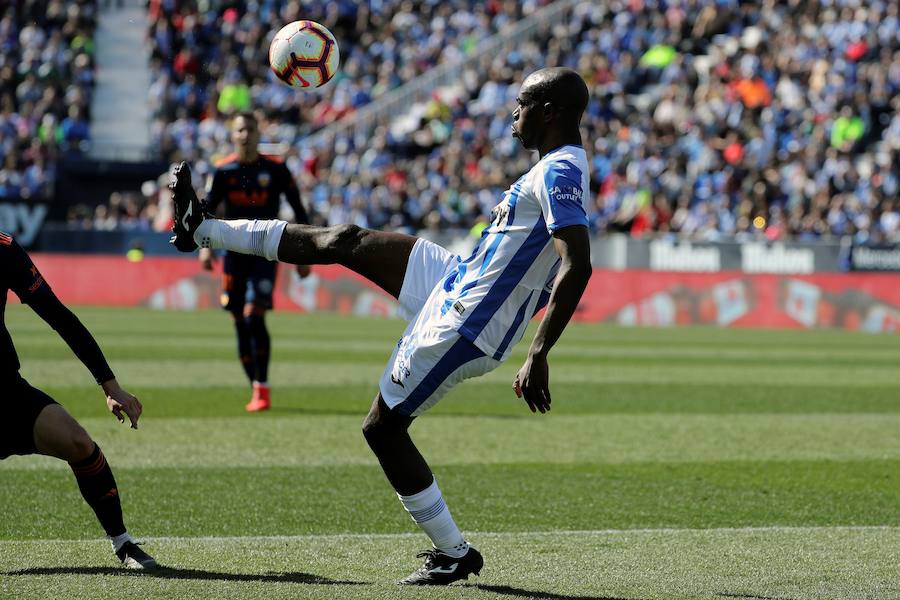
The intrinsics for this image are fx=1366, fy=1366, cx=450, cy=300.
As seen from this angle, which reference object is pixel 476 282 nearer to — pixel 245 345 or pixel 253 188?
pixel 253 188

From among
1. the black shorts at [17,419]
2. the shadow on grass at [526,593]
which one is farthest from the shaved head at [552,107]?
the black shorts at [17,419]

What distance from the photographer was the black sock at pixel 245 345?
38.0 feet

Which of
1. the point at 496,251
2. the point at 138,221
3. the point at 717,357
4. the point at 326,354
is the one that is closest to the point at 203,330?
the point at 326,354

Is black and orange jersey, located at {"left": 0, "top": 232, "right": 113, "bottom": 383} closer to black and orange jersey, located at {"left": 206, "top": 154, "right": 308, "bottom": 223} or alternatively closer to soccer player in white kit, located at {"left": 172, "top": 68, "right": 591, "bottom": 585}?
soccer player in white kit, located at {"left": 172, "top": 68, "right": 591, "bottom": 585}

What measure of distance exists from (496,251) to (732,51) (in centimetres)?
2682

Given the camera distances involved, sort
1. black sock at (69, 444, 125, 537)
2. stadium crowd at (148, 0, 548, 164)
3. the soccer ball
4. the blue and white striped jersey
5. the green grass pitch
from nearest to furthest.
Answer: the blue and white striped jersey
black sock at (69, 444, 125, 537)
the green grass pitch
the soccer ball
stadium crowd at (148, 0, 548, 164)

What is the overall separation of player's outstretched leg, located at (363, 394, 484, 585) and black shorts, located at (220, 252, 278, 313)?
19.9 ft

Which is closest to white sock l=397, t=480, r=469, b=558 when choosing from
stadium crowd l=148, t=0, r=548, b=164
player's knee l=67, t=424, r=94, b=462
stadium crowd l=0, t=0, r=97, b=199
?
player's knee l=67, t=424, r=94, b=462

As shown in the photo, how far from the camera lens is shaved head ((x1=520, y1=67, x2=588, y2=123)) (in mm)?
5258

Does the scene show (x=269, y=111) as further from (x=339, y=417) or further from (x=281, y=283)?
(x=339, y=417)

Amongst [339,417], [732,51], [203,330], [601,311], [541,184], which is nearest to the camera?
[541,184]

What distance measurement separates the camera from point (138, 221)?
31.2m

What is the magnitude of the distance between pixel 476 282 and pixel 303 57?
241 cm

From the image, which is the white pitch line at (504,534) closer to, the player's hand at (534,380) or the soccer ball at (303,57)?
the player's hand at (534,380)
